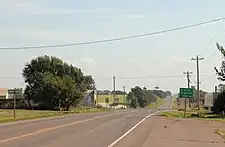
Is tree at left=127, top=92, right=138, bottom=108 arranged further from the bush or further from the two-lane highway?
the two-lane highway

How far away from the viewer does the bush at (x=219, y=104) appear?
257 feet

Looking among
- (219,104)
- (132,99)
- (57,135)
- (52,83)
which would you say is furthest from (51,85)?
(132,99)

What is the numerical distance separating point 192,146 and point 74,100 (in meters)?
65.9

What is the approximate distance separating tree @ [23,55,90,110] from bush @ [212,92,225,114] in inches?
943

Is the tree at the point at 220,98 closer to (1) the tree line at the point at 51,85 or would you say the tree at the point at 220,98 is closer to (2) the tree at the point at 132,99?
(1) the tree line at the point at 51,85

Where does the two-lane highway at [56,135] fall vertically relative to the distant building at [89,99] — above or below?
below

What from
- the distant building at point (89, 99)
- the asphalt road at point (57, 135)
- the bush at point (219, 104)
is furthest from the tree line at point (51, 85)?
the asphalt road at point (57, 135)

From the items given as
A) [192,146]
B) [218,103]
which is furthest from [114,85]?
[192,146]

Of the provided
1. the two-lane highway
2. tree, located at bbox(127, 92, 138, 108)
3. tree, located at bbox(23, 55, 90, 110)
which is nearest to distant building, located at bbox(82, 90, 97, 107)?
tree, located at bbox(23, 55, 90, 110)

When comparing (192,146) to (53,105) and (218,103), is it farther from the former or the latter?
(53,105)

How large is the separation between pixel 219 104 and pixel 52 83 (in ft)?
101

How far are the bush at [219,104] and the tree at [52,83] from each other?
24.0 metres

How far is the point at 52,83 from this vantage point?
90.9 meters

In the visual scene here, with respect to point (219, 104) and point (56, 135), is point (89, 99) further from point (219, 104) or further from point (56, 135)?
point (56, 135)
